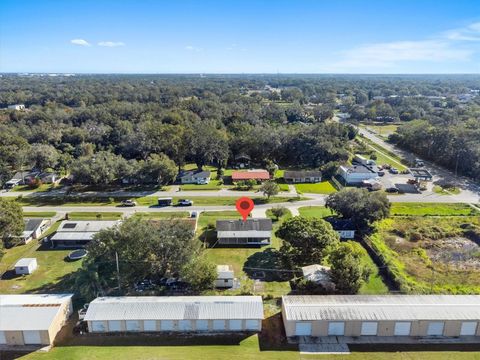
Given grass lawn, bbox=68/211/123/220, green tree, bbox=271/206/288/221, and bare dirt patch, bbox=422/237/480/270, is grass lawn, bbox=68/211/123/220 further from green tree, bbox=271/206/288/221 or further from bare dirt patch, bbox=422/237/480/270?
bare dirt patch, bbox=422/237/480/270

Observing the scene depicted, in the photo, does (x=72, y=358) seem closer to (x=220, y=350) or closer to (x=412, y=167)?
Result: (x=220, y=350)

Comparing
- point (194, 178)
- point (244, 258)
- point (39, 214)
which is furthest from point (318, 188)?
point (39, 214)

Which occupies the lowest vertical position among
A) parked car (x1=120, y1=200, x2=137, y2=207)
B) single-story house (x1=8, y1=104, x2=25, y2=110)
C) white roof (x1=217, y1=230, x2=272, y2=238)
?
parked car (x1=120, y1=200, x2=137, y2=207)

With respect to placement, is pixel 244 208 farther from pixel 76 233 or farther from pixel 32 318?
pixel 32 318

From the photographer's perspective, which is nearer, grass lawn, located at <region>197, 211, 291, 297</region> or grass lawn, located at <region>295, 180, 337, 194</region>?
grass lawn, located at <region>197, 211, 291, 297</region>

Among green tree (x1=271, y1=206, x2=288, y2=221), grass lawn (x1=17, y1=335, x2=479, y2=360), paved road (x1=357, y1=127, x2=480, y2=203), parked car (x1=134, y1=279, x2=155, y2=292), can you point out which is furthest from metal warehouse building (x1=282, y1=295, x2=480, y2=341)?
paved road (x1=357, y1=127, x2=480, y2=203)

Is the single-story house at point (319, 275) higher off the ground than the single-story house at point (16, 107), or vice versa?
the single-story house at point (16, 107)

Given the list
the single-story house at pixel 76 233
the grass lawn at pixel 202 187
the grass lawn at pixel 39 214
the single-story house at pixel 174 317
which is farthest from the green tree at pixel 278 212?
the grass lawn at pixel 39 214

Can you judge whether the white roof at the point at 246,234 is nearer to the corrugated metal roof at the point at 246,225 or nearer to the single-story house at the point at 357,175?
the corrugated metal roof at the point at 246,225
